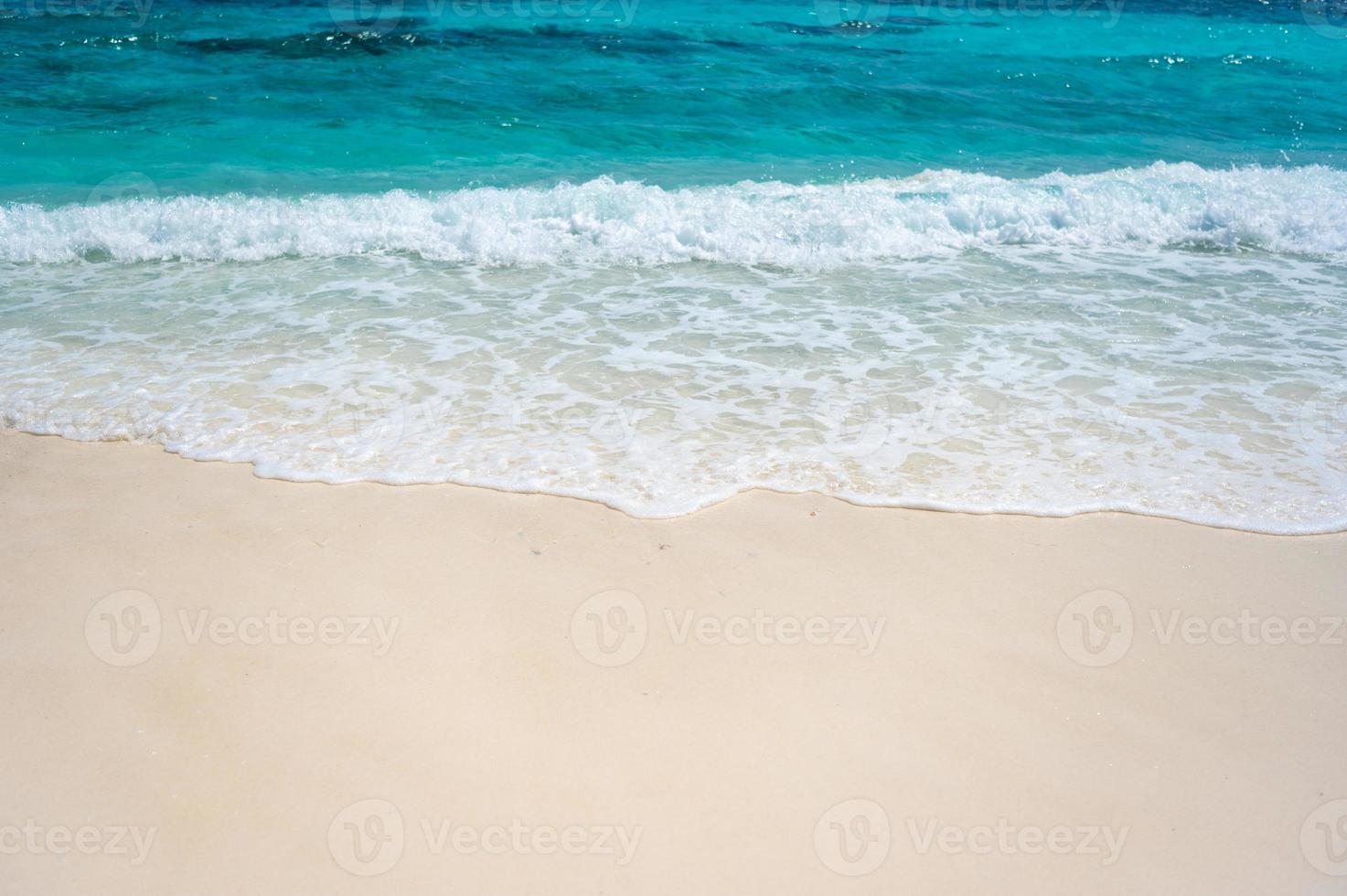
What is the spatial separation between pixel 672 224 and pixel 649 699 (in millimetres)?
5810

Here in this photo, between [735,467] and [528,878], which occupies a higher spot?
[735,467]

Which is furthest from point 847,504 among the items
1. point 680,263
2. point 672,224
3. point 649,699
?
point 672,224

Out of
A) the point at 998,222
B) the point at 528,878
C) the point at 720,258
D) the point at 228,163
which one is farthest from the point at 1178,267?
the point at 228,163

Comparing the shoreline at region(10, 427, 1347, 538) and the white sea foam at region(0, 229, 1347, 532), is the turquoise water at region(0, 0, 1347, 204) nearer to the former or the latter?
the white sea foam at region(0, 229, 1347, 532)

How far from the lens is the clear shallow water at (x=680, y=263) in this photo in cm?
470

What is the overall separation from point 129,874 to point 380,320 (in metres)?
4.35

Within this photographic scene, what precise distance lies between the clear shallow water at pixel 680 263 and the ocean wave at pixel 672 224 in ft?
0.15

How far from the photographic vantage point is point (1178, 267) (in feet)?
25.5

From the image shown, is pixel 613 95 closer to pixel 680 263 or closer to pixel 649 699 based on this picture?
→ pixel 680 263

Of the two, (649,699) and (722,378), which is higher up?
(722,378)

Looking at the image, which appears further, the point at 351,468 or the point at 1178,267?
the point at 1178,267

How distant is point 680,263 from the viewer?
768 cm

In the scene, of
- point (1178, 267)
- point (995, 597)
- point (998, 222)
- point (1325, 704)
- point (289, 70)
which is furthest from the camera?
point (289, 70)

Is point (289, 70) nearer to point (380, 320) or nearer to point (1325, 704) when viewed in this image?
point (380, 320)
